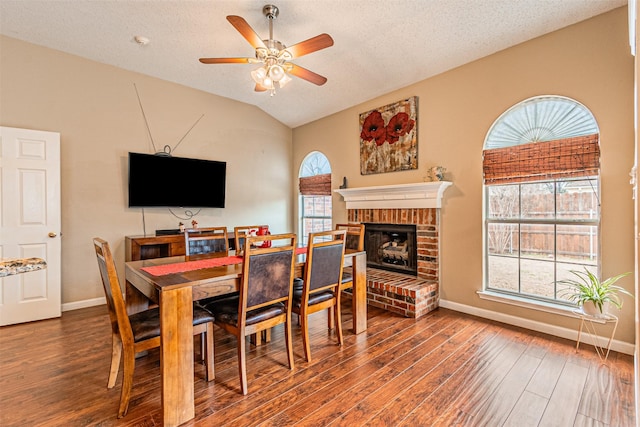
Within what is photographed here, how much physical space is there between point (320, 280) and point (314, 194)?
3263 millimetres

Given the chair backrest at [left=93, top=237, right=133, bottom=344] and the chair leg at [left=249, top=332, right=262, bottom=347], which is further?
the chair leg at [left=249, top=332, right=262, bottom=347]

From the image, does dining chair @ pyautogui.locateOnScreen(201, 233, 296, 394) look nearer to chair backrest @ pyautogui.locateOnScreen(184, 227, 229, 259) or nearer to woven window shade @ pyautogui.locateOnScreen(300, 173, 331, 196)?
chair backrest @ pyautogui.locateOnScreen(184, 227, 229, 259)

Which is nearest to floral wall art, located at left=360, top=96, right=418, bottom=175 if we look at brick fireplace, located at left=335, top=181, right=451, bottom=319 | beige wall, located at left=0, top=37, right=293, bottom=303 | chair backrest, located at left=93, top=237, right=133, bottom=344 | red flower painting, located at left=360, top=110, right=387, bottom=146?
red flower painting, located at left=360, top=110, right=387, bottom=146

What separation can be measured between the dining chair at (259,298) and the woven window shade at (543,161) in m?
2.52

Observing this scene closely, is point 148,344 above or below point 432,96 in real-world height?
below

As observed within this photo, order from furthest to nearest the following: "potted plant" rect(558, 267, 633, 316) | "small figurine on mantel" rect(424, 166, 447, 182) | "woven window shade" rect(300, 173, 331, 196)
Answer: "woven window shade" rect(300, 173, 331, 196) → "small figurine on mantel" rect(424, 166, 447, 182) → "potted plant" rect(558, 267, 633, 316)

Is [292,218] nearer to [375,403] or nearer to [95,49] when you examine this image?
[95,49]

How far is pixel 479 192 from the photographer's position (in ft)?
11.0

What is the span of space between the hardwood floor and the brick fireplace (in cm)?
54

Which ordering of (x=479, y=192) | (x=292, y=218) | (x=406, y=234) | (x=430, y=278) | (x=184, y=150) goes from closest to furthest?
(x=479, y=192), (x=430, y=278), (x=406, y=234), (x=184, y=150), (x=292, y=218)

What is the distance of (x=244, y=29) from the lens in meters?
2.22

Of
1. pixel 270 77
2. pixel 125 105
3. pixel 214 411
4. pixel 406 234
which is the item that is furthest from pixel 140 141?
pixel 406 234

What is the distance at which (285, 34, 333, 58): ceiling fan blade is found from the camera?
Answer: 7.42 feet

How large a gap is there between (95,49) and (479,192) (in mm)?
4927
